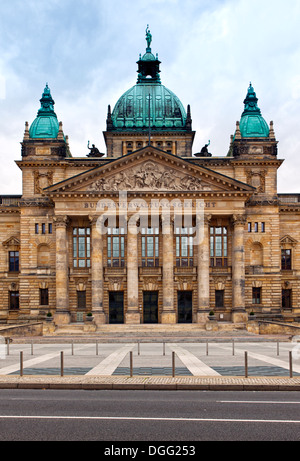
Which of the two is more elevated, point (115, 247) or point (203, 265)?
point (115, 247)

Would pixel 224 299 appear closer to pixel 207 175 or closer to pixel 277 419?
pixel 207 175

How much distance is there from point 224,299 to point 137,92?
105 ft

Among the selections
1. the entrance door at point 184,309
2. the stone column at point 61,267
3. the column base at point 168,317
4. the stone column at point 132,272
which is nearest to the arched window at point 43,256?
the stone column at point 61,267

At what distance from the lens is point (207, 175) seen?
193 ft

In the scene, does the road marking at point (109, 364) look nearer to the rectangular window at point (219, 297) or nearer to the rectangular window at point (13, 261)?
the rectangular window at point (219, 297)

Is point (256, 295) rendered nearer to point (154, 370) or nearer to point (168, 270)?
point (168, 270)

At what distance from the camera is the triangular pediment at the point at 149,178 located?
58.9 meters

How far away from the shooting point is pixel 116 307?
62.0 meters

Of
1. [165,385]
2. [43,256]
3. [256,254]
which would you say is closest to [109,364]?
[165,385]

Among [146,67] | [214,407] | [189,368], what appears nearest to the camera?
[214,407]

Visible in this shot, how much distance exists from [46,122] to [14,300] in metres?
21.2

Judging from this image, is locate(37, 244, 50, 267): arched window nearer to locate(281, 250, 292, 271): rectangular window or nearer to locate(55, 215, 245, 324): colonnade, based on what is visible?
locate(55, 215, 245, 324): colonnade

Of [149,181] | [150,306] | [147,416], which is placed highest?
[149,181]
